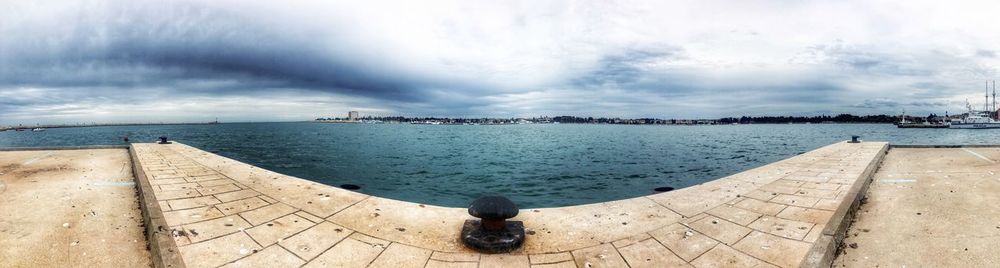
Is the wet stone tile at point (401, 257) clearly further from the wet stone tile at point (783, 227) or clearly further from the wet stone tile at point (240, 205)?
the wet stone tile at point (783, 227)

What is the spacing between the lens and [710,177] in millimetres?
16484

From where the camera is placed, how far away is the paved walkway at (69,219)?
4203 mm

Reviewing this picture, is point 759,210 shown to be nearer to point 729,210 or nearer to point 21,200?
point 729,210

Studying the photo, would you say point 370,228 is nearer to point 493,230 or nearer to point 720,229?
point 493,230

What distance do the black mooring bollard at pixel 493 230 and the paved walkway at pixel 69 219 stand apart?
142 inches

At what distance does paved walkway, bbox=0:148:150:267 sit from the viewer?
4203 millimetres

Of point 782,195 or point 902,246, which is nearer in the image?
point 902,246

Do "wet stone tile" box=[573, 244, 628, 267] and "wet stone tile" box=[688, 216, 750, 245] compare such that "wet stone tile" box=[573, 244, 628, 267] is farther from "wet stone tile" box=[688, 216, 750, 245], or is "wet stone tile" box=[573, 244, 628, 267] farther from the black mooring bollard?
"wet stone tile" box=[688, 216, 750, 245]

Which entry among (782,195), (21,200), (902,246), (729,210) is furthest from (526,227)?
(21,200)

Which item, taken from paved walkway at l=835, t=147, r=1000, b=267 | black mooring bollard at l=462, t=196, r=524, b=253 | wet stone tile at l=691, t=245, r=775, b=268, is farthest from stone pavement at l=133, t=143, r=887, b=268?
paved walkway at l=835, t=147, r=1000, b=267

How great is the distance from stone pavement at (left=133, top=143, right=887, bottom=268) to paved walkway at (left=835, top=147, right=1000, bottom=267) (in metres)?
0.44

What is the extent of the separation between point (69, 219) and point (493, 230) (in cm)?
618

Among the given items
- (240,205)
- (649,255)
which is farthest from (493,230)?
(240,205)

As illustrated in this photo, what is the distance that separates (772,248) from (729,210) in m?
1.80
